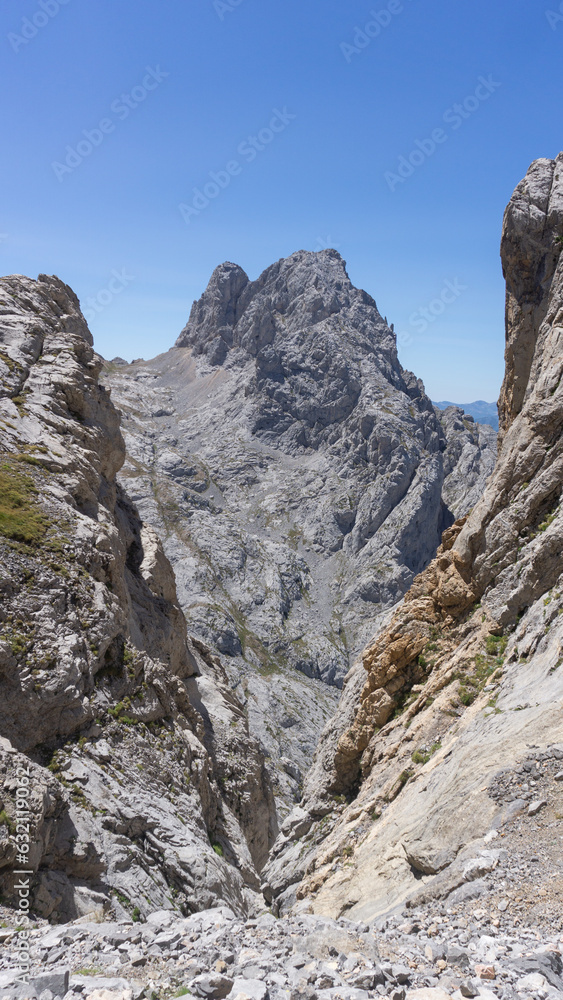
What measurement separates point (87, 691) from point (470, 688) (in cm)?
1557

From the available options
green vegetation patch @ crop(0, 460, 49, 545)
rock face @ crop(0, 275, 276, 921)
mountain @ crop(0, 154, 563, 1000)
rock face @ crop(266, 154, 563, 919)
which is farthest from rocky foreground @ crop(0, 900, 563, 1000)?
green vegetation patch @ crop(0, 460, 49, 545)

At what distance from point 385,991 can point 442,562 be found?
761 inches

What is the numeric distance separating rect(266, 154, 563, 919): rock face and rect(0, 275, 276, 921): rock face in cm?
654

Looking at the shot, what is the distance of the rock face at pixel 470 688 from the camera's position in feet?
47.3

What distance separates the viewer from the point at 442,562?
86.7 feet

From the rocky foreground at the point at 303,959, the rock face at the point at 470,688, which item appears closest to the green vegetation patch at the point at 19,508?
the rocky foreground at the point at 303,959

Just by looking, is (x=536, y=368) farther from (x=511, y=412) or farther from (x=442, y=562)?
(x=442, y=562)

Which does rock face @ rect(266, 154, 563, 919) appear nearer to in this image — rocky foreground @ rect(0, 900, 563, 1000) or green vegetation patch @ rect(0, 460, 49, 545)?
rocky foreground @ rect(0, 900, 563, 1000)

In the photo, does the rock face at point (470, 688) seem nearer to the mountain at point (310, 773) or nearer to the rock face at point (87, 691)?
the mountain at point (310, 773)

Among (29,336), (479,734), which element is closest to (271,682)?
(29,336)

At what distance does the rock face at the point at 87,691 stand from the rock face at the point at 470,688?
654 cm

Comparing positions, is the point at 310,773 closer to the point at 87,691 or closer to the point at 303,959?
the point at 87,691

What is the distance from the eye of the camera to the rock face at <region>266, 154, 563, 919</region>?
1441 cm

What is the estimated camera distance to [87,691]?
75.5 feet
